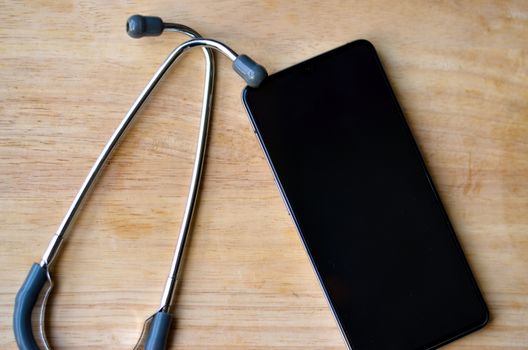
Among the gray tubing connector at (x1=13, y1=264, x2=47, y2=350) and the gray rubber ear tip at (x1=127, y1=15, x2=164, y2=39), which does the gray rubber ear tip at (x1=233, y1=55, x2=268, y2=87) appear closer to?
the gray rubber ear tip at (x1=127, y1=15, x2=164, y2=39)

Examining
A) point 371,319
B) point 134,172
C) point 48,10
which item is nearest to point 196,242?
point 134,172

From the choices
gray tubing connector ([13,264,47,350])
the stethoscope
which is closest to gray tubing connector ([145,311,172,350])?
the stethoscope

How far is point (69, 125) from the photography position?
0.70m

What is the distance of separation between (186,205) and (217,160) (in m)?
0.07

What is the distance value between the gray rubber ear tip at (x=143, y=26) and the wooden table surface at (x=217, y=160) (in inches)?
2.0

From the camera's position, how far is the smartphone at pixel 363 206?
0.68 metres

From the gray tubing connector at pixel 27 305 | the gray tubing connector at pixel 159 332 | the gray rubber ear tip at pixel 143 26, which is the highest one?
the gray rubber ear tip at pixel 143 26

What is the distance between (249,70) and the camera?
25.5 inches

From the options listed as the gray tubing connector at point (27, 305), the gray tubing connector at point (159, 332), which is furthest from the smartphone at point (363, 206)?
the gray tubing connector at point (27, 305)

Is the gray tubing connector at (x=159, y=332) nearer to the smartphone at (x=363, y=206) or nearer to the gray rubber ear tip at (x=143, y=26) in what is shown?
the smartphone at (x=363, y=206)

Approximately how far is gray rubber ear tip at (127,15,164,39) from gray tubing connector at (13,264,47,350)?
29cm

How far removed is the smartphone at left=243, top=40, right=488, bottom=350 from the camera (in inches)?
26.6

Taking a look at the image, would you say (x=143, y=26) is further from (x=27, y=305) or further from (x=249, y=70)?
(x=27, y=305)

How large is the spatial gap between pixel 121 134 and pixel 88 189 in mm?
75
